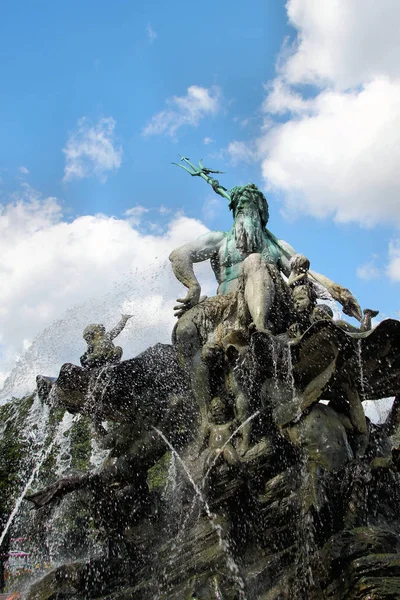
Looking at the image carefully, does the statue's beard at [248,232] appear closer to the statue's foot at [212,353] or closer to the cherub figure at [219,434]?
the statue's foot at [212,353]

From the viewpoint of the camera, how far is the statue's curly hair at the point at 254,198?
7.34 meters

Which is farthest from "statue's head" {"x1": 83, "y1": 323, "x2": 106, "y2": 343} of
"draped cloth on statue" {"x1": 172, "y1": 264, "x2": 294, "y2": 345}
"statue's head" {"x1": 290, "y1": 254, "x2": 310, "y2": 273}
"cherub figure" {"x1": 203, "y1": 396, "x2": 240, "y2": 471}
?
"statue's head" {"x1": 290, "y1": 254, "x2": 310, "y2": 273}

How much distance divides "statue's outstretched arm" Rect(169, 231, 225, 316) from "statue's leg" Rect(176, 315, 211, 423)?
0.45 metres

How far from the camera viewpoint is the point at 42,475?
57.3 ft

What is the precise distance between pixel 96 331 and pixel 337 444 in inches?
133

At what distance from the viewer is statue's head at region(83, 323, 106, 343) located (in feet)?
21.9

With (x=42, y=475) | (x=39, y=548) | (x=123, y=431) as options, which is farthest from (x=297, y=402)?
(x=42, y=475)

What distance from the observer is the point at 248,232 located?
699 cm

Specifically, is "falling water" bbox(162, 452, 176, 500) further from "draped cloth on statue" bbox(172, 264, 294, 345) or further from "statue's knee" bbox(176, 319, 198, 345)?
"draped cloth on statue" bbox(172, 264, 294, 345)

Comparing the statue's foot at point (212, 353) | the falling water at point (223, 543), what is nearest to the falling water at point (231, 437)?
the falling water at point (223, 543)

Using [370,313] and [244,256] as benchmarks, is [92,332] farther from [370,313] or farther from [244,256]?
[370,313]

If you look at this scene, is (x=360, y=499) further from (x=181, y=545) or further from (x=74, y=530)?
(x=74, y=530)

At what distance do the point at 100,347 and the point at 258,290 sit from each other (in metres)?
2.12

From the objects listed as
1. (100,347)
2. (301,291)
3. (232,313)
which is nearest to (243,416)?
(232,313)
